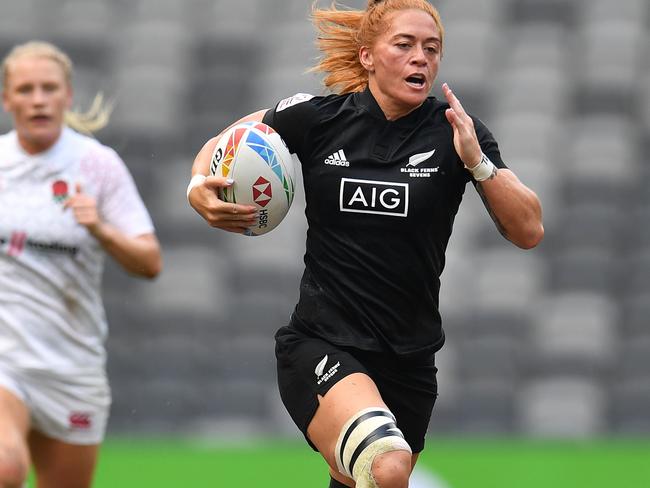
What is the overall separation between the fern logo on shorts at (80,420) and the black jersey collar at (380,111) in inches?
69.1

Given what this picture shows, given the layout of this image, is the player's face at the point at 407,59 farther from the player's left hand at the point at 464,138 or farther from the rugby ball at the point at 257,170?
the rugby ball at the point at 257,170

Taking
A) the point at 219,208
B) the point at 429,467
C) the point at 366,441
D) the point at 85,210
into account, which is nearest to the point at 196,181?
the point at 219,208

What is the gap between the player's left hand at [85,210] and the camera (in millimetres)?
5680

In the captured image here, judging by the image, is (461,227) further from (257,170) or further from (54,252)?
(257,170)

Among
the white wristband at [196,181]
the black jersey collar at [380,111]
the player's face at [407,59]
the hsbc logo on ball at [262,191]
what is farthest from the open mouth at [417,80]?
the white wristband at [196,181]

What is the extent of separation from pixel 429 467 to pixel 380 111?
3940 mm

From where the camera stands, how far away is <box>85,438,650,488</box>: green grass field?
8586 mm

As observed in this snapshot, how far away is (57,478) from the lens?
5895 mm

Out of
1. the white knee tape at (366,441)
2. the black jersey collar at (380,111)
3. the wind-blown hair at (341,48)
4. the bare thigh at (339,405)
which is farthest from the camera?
the wind-blown hair at (341,48)

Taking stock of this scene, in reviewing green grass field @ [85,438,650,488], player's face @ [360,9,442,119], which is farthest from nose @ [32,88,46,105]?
green grass field @ [85,438,650,488]

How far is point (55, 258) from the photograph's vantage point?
5.83 m

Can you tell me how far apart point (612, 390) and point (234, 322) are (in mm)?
3204

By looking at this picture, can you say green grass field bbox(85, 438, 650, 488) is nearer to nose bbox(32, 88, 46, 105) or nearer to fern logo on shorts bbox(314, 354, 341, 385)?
nose bbox(32, 88, 46, 105)

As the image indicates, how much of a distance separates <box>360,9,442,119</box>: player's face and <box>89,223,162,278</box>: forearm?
127 cm
